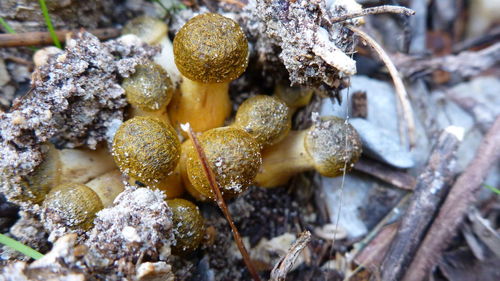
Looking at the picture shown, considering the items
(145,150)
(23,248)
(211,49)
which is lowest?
(23,248)

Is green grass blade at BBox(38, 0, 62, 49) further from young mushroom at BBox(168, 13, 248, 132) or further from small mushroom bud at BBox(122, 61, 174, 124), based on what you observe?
young mushroom at BBox(168, 13, 248, 132)

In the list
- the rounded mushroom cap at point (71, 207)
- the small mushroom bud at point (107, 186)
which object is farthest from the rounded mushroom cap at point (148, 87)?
the rounded mushroom cap at point (71, 207)

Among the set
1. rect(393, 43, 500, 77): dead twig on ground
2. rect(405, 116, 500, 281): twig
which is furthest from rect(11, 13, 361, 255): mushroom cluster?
rect(393, 43, 500, 77): dead twig on ground

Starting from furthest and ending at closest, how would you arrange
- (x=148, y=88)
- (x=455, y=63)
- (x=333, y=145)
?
(x=455, y=63), (x=333, y=145), (x=148, y=88)

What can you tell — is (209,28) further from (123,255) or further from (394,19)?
(394,19)

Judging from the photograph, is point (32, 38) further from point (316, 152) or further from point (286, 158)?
point (316, 152)

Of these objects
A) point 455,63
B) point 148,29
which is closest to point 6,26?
point 148,29
